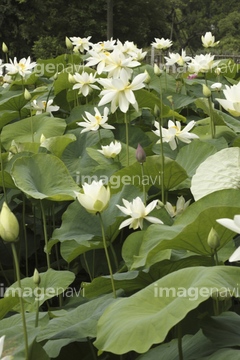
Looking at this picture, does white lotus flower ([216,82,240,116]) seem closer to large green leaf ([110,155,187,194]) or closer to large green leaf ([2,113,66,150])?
large green leaf ([110,155,187,194])

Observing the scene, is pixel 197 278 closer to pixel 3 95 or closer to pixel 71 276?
pixel 71 276

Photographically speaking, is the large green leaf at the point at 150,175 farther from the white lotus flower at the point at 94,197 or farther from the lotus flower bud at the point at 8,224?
the lotus flower bud at the point at 8,224

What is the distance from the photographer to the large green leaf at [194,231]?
3.34ft

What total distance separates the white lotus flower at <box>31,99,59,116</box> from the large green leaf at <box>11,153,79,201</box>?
745 millimetres

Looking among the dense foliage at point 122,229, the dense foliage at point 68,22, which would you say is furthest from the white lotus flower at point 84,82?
the dense foliage at point 68,22

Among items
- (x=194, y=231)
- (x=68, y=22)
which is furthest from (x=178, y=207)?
(x=68, y=22)

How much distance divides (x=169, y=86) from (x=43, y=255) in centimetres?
88

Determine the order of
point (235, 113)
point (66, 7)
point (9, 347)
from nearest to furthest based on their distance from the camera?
1. point (9, 347)
2. point (235, 113)
3. point (66, 7)

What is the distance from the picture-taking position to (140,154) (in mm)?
1384

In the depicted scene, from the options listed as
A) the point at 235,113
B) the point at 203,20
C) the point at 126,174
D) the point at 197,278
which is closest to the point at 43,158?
the point at 126,174

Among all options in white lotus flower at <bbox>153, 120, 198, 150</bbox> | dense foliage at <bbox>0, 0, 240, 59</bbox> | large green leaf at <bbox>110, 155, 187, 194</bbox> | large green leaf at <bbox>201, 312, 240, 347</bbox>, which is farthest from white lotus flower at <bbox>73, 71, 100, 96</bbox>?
dense foliage at <bbox>0, 0, 240, 59</bbox>

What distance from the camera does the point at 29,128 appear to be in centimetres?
221

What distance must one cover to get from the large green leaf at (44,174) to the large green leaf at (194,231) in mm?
369

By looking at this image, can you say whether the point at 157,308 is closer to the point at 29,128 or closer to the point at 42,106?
the point at 29,128
